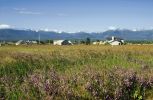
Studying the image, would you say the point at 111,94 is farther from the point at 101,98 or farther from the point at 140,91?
Result: the point at 140,91

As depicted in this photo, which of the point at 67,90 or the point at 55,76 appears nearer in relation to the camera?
the point at 67,90

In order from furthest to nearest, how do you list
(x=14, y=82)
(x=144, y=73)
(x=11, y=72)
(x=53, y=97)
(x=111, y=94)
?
(x=11, y=72), (x=144, y=73), (x=14, y=82), (x=111, y=94), (x=53, y=97)

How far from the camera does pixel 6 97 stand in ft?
27.9

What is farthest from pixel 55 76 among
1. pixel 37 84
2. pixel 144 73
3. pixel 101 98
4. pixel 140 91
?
pixel 144 73

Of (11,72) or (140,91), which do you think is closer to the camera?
(140,91)

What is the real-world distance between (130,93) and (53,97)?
2686 mm

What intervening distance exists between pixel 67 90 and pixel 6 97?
151cm

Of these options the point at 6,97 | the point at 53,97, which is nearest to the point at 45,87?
the point at 53,97

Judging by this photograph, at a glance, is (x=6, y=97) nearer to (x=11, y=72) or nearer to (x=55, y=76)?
(x=55, y=76)

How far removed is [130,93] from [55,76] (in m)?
2.13

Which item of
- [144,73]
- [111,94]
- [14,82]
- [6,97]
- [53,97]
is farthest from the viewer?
[144,73]

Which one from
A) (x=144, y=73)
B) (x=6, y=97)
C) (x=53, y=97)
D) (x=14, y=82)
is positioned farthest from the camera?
(x=144, y=73)

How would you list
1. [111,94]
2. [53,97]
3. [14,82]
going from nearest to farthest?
[53,97], [111,94], [14,82]

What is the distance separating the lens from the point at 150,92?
1005 centimetres
